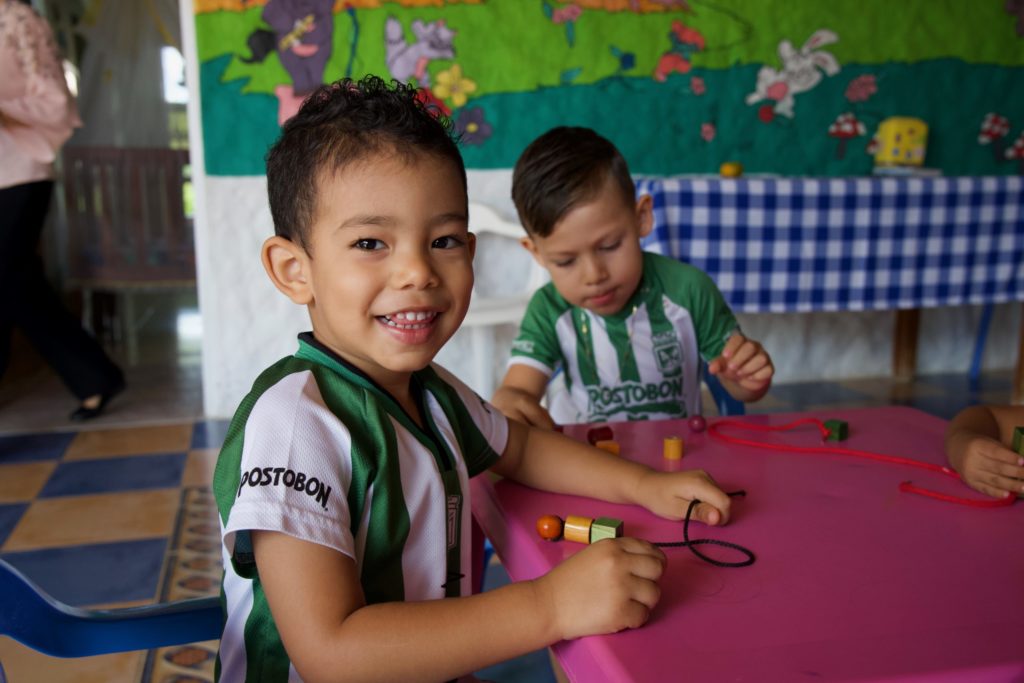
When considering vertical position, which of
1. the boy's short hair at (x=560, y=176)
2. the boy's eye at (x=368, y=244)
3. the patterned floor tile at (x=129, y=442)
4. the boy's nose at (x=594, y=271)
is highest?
the boy's short hair at (x=560, y=176)

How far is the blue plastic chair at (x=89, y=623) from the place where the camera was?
2.26 feet

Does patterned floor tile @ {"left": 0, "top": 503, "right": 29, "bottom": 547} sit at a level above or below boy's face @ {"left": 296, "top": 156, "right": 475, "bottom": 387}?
below

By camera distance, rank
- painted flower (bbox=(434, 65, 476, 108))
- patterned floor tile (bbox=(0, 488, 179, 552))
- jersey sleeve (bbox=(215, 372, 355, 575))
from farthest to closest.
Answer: painted flower (bbox=(434, 65, 476, 108))
patterned floor tile (bbox=(0, 488, 179, 552))
jersey sleeve (bbox=(215, 372, 355, 575))

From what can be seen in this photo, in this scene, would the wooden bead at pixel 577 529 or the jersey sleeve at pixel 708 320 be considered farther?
the jersey sleeve at pixel 708 320

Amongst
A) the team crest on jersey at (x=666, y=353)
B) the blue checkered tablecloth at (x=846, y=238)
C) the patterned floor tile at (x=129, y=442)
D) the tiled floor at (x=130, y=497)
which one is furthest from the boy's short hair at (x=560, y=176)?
the patterned floor tile at (x=129, y=442)

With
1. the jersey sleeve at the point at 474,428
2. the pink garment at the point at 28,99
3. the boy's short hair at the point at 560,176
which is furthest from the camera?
the pink garment at the point at 28,99

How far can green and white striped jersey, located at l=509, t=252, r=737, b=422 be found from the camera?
151 cm

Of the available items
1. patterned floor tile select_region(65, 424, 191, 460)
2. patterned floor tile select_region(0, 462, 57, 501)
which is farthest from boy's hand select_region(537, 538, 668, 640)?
patterned floor tile select_region(65, 424, 191, 460)

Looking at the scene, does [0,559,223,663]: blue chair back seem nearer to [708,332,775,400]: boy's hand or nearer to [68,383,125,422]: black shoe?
[708,332,775,400]: boy's hand

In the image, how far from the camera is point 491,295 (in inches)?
131

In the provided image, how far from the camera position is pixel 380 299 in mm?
746

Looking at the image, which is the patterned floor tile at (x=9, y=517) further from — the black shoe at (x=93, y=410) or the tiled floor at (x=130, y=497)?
the black shoe at (x=93, y=410)

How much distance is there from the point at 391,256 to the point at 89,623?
40cm

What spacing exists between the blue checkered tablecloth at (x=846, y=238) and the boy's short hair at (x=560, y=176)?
1271 millimetres
